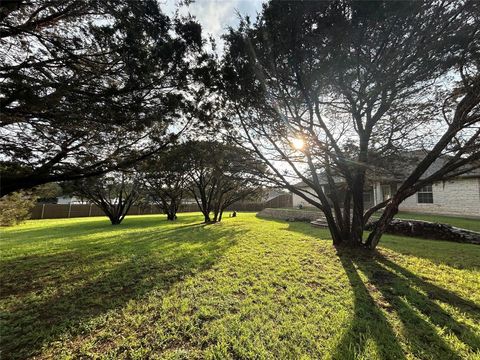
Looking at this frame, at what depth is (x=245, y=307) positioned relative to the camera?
295 cm

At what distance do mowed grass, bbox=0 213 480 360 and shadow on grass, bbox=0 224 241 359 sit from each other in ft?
0.07

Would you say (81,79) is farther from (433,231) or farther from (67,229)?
(67,229)

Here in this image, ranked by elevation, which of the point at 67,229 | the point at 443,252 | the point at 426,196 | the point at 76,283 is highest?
the point at 426,196

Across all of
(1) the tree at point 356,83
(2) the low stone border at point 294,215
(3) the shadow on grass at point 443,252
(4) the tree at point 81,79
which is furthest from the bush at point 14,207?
(3) the shadow on grass at point 443,252

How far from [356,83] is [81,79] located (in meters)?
5.67

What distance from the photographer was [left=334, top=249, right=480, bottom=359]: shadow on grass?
83.5 inches

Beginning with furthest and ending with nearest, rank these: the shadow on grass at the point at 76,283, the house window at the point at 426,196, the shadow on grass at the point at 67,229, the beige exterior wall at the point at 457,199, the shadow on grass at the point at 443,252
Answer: the house window at the point at 426,196 < the beige exterior wall at the point at 457,199 < the shadow on grass at the point at 67,229 < the shadow on grass at the point at 443,252 < the shadow on grass at the point at 76,283

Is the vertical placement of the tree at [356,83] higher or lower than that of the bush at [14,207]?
higher

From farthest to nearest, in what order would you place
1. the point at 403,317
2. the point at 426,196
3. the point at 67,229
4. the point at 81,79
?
1. the point at 426,196
2. the point at 67,229
3. the point at 81,79
4. the point at 403,317

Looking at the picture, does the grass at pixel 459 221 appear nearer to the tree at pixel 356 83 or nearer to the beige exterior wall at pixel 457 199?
the beige exterior wall at pixel 457 199

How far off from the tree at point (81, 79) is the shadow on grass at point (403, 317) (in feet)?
16.8

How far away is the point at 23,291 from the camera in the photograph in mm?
3654

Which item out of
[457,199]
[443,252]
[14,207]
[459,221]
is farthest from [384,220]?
[14,207]

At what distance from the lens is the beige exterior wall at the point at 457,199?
1247cm
